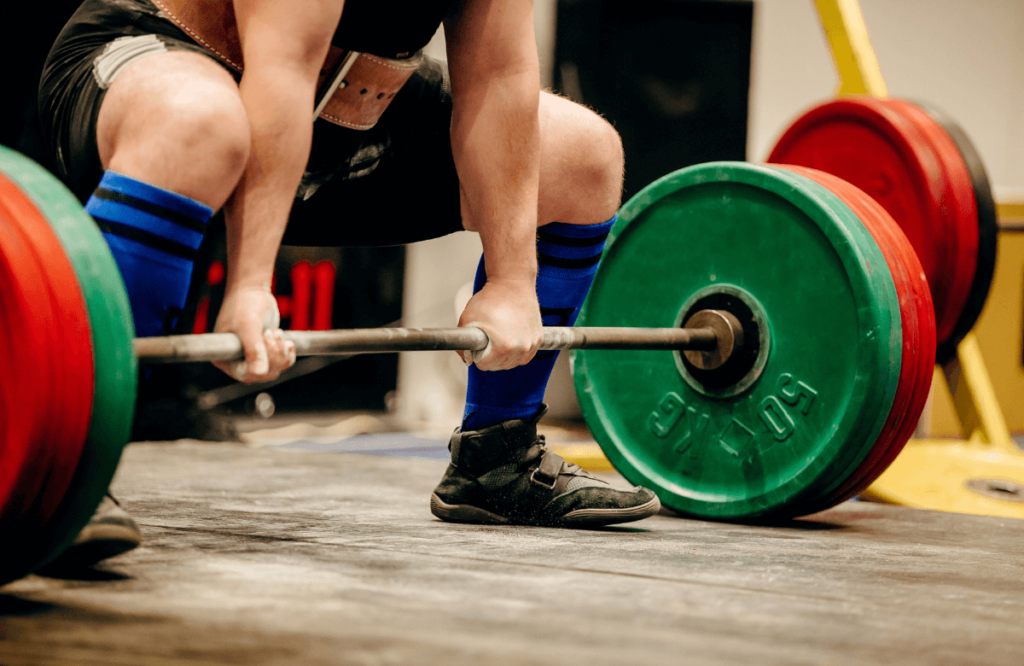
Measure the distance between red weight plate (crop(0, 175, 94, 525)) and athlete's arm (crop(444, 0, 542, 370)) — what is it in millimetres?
559

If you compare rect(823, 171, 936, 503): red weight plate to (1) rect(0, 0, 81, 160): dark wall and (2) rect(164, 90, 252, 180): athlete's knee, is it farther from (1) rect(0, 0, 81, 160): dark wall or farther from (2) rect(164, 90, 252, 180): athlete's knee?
(1) rect(0, 0, 81, 160): dark wall

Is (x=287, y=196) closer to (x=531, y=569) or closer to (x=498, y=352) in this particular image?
(x=498, y=352)

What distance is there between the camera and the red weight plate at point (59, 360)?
858 mm

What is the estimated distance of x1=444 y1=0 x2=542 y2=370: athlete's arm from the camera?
1358 mm

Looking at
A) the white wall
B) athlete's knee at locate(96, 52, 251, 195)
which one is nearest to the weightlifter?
athlete's knee at locate(96, 52, 251, 195)

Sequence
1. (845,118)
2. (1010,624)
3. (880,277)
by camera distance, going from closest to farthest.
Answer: (1010,624) → (880,277) → (845,118)

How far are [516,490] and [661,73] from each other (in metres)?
2.96

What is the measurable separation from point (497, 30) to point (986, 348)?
11.8 feet

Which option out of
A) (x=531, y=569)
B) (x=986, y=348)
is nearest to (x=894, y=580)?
(x=531, y=569)

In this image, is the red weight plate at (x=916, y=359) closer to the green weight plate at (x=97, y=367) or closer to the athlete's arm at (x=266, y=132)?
the athlete's arm at (x=266, y=132)

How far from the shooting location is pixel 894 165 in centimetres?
219

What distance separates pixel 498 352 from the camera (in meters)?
1.30

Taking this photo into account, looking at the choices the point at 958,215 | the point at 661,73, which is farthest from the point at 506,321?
the point at 661,73

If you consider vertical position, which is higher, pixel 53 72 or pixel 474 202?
pixel 53 72
